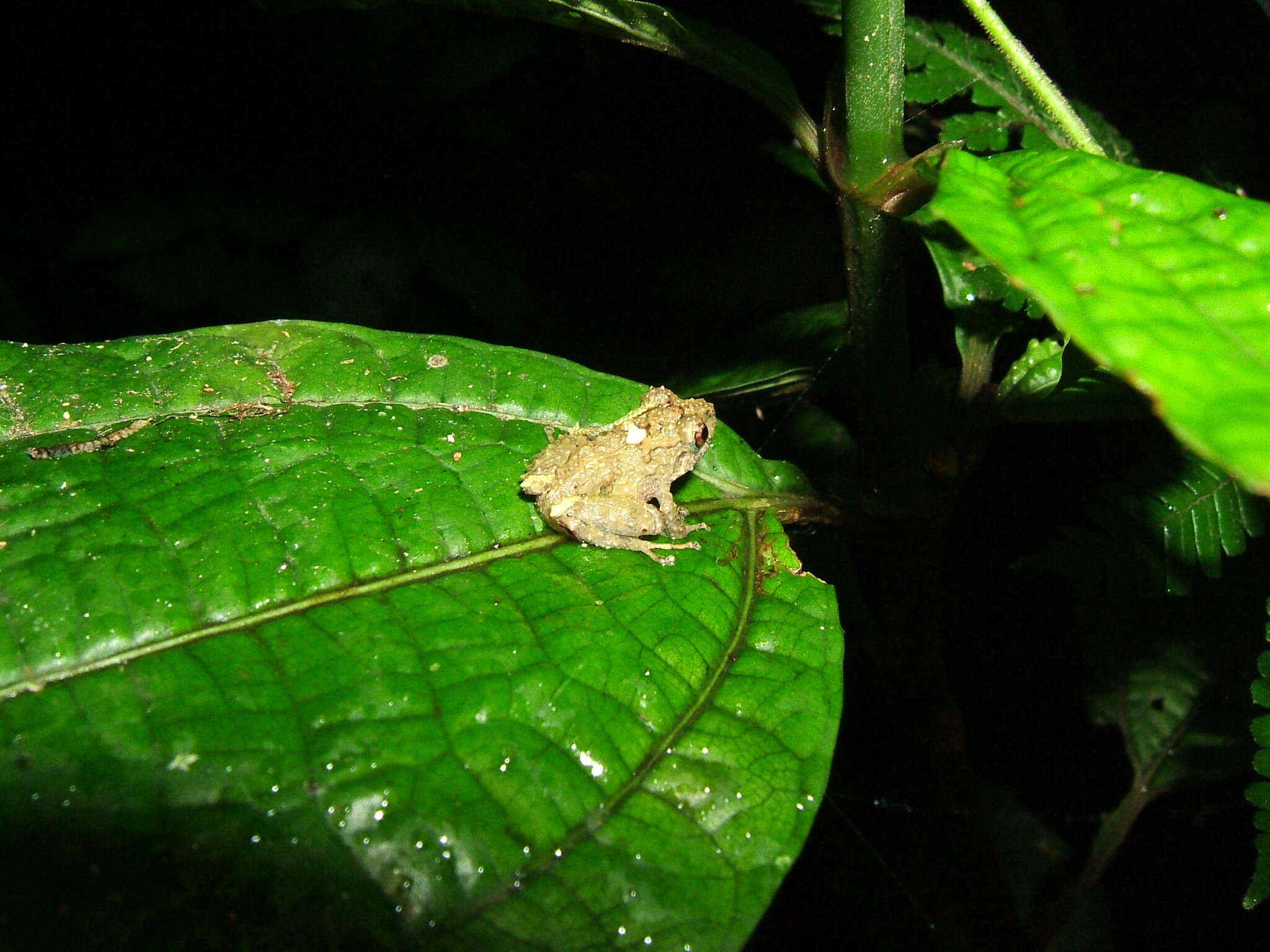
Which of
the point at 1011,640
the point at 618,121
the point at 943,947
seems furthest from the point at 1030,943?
the point at 618,121

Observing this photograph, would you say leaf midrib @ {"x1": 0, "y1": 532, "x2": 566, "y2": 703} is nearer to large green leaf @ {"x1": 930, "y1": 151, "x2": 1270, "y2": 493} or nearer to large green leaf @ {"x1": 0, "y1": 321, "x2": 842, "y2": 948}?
large green leaf @ {"x1": 0, "y1": 321, "x2": 842, "y2": 948}

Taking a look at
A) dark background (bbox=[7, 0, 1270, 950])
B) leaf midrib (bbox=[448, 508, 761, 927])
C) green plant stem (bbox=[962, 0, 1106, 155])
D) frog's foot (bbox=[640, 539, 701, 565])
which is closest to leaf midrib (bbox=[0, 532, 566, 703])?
frog's foot (bbox=[640, 539, 701, 565])

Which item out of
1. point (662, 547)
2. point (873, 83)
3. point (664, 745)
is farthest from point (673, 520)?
point (873, 83)

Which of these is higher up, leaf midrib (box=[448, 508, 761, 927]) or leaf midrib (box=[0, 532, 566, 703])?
leaf midrib (box=[0, 532, 566, 703])

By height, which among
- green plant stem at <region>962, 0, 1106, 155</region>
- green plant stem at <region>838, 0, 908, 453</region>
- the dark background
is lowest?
the dark background

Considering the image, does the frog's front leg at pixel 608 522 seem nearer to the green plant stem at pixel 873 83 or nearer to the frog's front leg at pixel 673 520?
the frog's front leg at pixel 673 520

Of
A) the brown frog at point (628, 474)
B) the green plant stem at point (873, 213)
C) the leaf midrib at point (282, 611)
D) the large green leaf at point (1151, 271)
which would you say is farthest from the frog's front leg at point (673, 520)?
the large green leaf at point (1151, 271)

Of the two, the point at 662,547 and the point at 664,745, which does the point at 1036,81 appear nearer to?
the point at 662,547

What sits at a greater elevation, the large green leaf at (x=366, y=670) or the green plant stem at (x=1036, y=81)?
the green plant stem at (x=1036, y=81)
